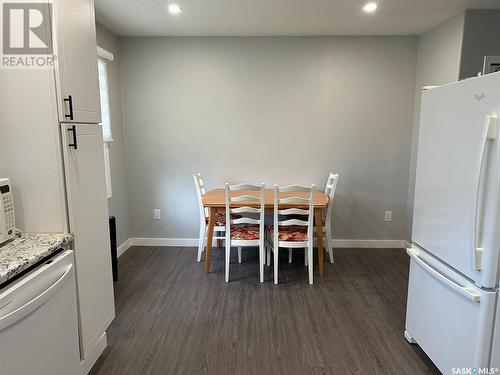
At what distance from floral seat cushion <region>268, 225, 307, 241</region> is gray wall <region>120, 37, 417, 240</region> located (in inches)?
33.7

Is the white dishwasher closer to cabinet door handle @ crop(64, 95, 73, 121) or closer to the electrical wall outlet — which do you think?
cabinet door handle @ crop(64, 95, 73, 121)

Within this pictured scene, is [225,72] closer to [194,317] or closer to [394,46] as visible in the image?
[394,46]

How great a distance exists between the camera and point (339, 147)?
3.93 m

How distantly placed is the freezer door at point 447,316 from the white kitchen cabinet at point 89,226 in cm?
195

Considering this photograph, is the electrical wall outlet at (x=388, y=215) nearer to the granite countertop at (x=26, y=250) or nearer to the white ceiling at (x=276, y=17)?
the white ceiling at (x=276, y=17)

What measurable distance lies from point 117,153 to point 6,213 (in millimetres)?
2400

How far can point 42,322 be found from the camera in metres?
1.35

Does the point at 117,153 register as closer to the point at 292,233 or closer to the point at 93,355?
the point at 292,233

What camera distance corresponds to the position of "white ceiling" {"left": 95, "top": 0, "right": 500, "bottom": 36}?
2797mm

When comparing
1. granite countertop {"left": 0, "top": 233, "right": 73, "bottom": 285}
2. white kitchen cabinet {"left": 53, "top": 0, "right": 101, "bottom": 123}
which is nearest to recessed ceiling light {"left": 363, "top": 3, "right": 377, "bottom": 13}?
white kitchen cabinet {"left": 53, "top": 0, "right": 101, "bottom": 123}

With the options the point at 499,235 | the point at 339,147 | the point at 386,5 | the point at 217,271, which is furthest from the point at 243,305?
the point at 386,5

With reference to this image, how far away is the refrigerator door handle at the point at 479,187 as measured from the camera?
139 cm

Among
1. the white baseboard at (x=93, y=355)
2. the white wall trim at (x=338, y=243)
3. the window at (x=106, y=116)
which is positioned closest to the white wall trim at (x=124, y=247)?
the white wall trim at (x=338, y=243)

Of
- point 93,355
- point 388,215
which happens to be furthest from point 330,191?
point 93,355
